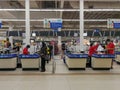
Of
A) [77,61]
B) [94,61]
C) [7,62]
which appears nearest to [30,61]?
[7,62]

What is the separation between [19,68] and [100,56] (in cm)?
464

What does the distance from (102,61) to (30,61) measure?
3780 mm

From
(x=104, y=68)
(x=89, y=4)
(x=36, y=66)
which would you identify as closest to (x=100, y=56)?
(x=104, y=68)

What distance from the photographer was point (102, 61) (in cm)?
1397

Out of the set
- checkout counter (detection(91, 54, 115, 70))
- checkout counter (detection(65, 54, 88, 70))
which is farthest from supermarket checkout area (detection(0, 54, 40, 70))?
checkout counter (detection(91, 54, 115, 70))

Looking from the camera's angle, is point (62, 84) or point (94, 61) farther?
point (94, 61)

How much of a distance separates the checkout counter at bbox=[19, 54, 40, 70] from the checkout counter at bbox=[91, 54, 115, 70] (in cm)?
302

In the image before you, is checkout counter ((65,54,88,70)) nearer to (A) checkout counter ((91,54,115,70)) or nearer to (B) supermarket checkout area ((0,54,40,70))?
(A) checkout counter ((91,54,115,70))

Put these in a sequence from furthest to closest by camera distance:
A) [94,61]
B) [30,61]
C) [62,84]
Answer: [94,61] < [30,61] < [62,84]

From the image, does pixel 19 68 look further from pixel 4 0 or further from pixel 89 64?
pixel 4 0

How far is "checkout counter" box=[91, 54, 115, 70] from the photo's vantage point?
13883 mm

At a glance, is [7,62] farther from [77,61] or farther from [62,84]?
[62,84]

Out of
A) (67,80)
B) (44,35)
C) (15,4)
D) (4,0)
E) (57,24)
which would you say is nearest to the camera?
(67,80)

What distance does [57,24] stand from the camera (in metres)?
17.4
